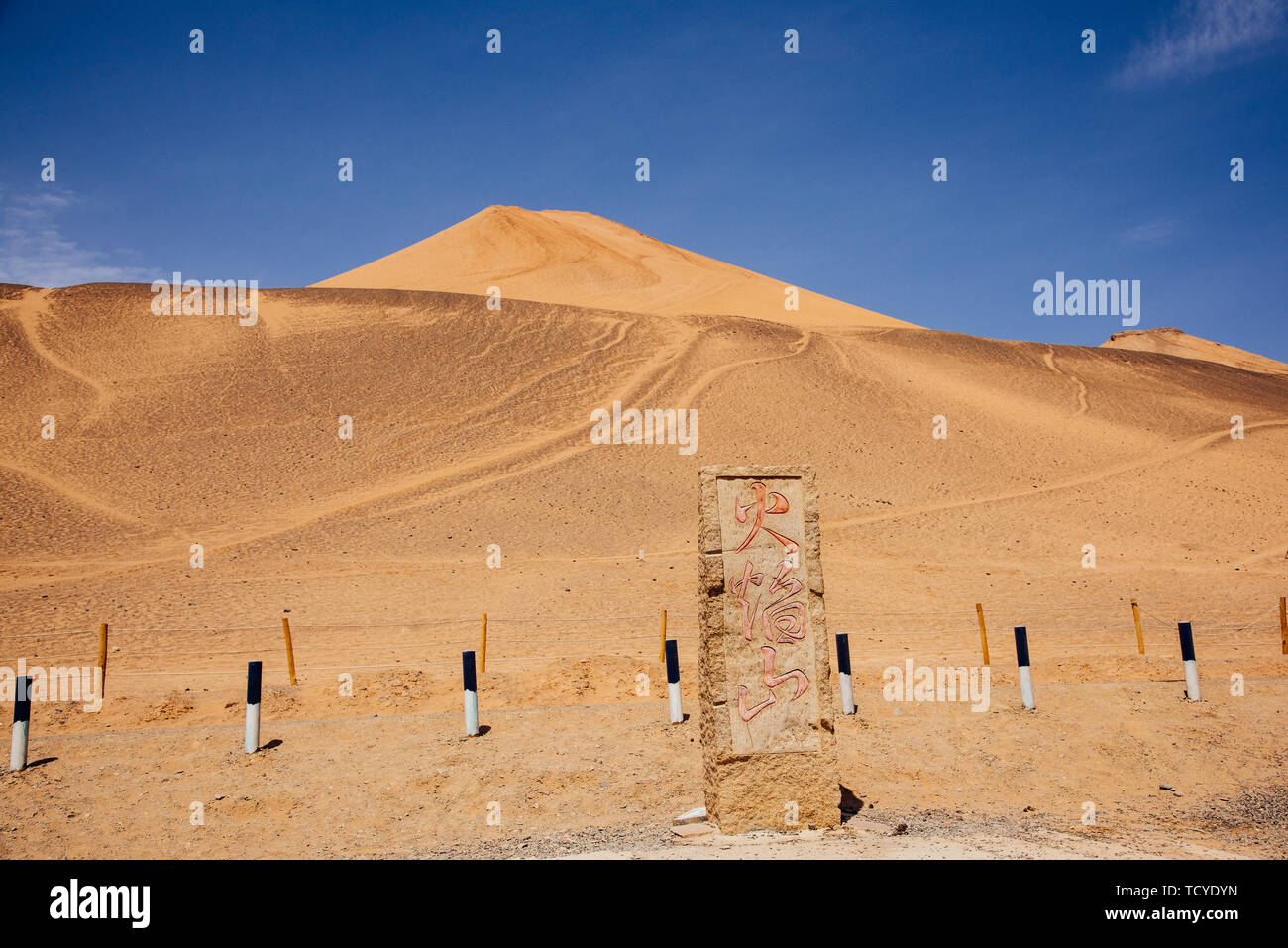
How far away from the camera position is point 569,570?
21641mm

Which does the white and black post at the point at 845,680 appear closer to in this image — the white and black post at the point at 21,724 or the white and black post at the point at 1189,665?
the white and black post at the point at 1189,665

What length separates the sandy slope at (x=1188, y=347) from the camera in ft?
267

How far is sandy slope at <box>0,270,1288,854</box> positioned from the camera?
9453 millimetres

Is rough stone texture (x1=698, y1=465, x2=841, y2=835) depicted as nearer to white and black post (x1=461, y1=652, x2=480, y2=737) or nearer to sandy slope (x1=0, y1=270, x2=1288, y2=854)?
sandy slope (x1=0, y1=270, x2=1288, y2=854)

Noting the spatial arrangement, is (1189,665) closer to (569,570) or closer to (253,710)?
(253,710)

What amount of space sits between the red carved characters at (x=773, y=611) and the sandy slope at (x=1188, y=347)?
8550 cm

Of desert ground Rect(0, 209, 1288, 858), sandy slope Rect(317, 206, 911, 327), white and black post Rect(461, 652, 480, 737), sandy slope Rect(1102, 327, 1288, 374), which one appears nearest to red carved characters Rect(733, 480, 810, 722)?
desert ground Rect(0, 209, 1288, 858)

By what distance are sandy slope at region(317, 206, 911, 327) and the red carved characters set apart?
45.0m

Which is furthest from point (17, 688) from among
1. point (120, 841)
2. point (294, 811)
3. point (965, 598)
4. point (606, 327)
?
point (606, 327)

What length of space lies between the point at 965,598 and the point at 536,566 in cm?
1005

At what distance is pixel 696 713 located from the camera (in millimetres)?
10984

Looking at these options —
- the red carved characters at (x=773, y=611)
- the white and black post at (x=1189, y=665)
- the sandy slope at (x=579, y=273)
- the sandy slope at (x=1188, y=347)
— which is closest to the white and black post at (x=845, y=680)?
the red carved characters at (x=773, y=611)

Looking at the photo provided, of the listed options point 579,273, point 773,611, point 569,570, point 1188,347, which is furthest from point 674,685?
point 1188,347
